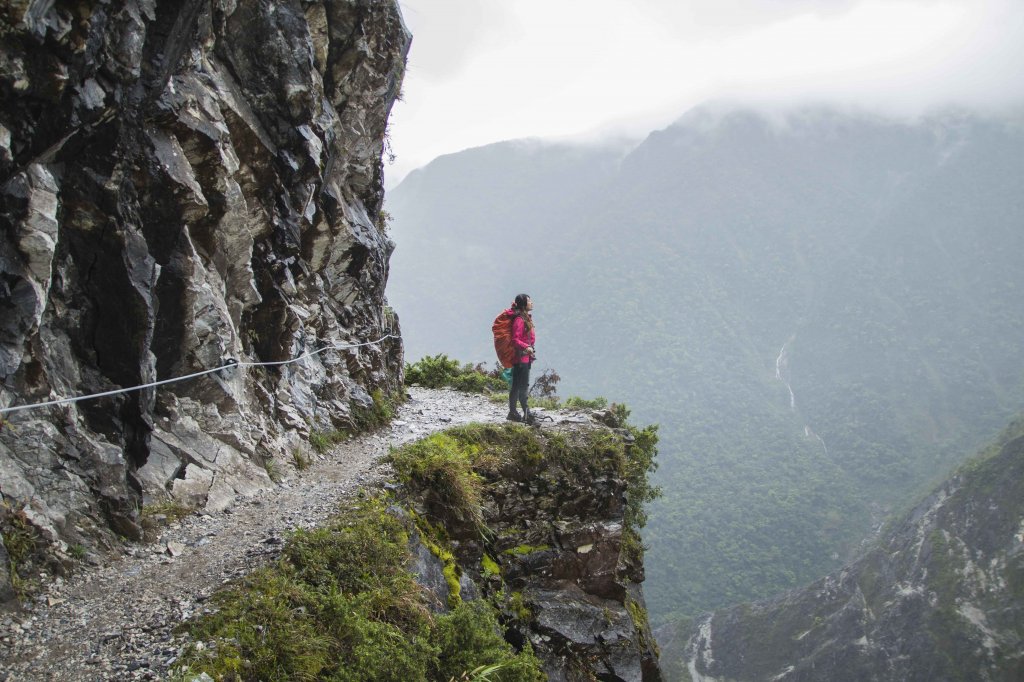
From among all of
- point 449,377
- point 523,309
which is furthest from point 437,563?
point 449,377

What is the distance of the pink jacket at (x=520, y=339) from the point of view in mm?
12305

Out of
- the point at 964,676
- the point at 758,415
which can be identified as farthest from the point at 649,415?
the point at 964,676

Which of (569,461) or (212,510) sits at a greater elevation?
(569,461)

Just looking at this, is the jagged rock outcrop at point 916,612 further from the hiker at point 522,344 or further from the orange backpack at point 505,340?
the orange backpack at point 505,340

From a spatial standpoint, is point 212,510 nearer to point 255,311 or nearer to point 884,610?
point 255,311

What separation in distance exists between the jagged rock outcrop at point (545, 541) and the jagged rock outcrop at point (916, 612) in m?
65.0

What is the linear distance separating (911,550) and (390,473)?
8632cm

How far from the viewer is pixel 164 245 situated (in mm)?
7953

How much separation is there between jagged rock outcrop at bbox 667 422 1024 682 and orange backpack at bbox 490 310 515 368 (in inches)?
2624

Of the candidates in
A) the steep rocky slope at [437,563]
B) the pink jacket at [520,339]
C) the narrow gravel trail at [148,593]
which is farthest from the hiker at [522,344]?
the narrow gravel trail at [148,593]

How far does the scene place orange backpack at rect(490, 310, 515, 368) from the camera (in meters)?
12.4

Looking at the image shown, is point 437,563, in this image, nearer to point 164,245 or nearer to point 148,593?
point 148,593

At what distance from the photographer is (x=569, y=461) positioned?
11469 mm

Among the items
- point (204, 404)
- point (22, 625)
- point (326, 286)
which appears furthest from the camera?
point (326, 286)
